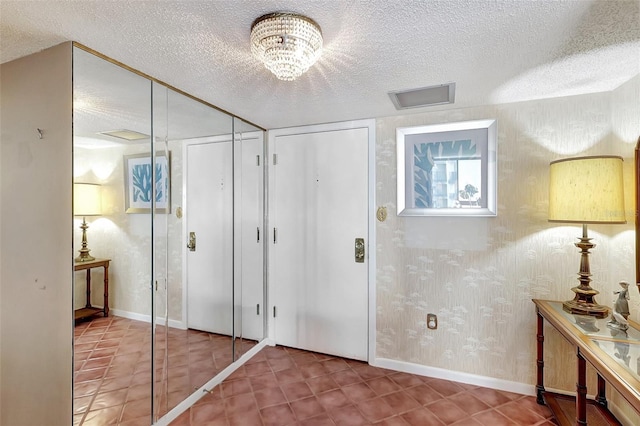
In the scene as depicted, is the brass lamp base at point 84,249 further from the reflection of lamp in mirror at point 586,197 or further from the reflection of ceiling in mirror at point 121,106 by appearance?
the reflection of lamp in mirror at point 586,197

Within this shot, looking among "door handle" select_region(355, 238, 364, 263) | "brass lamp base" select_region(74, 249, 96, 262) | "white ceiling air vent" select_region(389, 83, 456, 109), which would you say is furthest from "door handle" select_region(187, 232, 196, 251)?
"white ceiling air vent" select_region(389, 83, 456, 109)

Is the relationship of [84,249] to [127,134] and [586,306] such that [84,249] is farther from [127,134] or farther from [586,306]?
[586,306]

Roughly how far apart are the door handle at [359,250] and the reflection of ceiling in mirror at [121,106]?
5.22ft

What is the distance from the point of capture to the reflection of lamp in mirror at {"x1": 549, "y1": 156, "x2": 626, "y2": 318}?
1.69 meters

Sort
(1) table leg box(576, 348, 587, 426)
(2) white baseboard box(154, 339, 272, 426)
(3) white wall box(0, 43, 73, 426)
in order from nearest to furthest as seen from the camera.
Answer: (3) white wall box(0, 43, 73, 426)
(1) table leg box(576, 348, 587, 426)
(2) white baseboard box(154, 339, 272, 426)

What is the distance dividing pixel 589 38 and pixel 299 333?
2.91m

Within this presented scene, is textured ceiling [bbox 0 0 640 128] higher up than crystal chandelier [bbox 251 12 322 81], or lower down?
higher up

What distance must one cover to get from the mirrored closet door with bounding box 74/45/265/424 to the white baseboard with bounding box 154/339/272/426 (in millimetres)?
37

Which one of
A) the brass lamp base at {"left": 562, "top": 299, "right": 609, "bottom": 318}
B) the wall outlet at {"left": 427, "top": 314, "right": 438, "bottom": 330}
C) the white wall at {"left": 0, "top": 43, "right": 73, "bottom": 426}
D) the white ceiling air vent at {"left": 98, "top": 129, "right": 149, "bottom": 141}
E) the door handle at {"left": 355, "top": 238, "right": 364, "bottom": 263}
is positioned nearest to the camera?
the white wall at {"left": 0, "top": 43, "right": 73, "bottom": 426}

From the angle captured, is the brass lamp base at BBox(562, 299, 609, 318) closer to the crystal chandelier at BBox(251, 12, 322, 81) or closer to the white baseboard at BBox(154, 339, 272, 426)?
the crystal chandelier at BBox(251, 12, 322, 81)

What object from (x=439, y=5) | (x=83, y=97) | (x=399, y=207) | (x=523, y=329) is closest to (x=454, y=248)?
(x=399, y=207)

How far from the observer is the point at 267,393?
7.40 feet

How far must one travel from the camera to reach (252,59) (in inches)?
63.6

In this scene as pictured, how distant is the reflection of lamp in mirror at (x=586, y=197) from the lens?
1.69 meters
